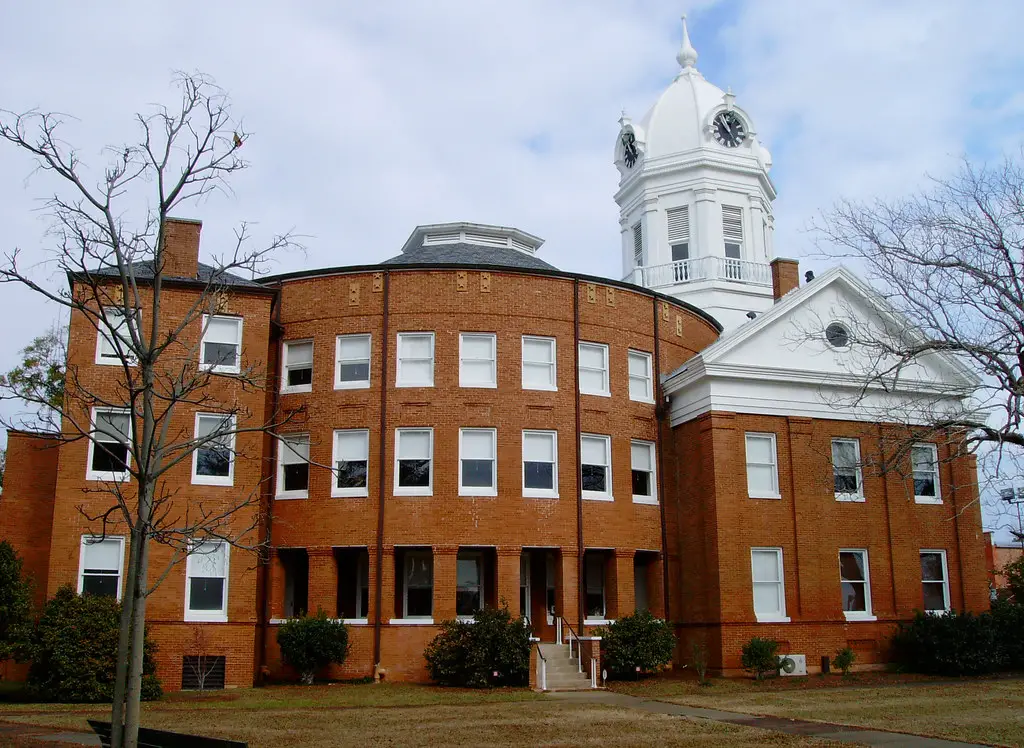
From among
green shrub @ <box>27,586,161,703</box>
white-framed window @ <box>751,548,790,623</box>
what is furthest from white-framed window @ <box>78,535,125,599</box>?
white-framed window @ <box>751,548,790,623</box>

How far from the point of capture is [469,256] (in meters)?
32.9

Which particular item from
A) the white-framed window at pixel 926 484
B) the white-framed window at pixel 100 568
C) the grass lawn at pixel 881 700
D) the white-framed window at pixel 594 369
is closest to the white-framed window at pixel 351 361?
the white-framed window at pixel 594 369

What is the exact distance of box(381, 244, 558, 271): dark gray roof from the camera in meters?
32.1

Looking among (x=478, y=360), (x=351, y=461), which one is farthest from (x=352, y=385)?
(x=478, y=360)

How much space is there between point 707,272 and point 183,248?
76.1ft

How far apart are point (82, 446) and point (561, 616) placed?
1343 centimetres

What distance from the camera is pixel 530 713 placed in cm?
1953

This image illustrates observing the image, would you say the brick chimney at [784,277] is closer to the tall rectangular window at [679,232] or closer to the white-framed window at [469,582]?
the tall rectangular window at [679,232]

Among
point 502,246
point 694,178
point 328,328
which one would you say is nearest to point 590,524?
point 328,328

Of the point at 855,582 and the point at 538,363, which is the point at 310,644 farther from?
the point at 855,582

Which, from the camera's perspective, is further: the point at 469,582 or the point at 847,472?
the point at 847,472

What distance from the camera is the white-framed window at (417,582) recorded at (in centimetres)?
2855

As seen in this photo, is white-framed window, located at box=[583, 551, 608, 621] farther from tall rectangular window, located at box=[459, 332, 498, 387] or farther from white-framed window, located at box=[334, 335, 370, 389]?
white-framed window, located at box=[334, 335, 370, 389]

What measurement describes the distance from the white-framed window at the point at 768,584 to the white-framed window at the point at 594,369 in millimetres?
6479
